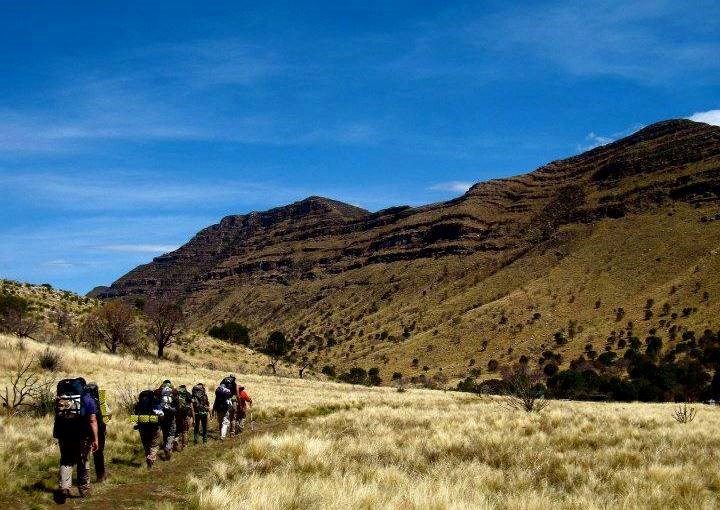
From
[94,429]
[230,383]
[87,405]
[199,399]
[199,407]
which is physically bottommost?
[199,407]

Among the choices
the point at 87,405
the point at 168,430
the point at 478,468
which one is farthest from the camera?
the point at 168,430

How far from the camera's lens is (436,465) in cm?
1116

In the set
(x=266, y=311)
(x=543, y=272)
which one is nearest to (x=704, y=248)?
(x=543, y=272)

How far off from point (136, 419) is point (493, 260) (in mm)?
106502

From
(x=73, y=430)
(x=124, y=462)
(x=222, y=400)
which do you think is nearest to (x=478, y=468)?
(x=73, y=430)

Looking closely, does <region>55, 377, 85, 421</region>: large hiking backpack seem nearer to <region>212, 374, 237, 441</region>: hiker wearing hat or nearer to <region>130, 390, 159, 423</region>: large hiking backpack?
Result: <region>130, 390, 159, 423</region>: large hiking backpack

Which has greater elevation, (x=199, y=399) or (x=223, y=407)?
(x=199, y=399)

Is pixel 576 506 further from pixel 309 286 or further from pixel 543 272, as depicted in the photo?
pixel 309 286

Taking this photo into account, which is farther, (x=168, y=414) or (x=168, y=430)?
(x=168, y=430)

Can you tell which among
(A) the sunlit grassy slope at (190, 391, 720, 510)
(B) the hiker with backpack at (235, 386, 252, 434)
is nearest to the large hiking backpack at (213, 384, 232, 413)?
(B) the hiker with backpack at (235, 386, 252, 434)

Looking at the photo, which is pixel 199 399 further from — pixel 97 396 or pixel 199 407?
pixel 97 396

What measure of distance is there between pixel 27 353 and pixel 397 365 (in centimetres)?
5882

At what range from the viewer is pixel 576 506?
25.4ft

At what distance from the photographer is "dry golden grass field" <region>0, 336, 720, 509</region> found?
26.1ft
